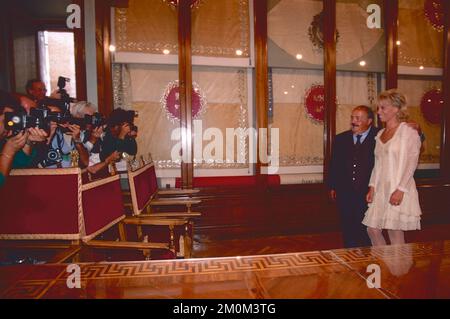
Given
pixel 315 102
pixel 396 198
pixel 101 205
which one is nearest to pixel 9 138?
pixel 101 205

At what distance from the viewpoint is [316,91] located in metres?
4.09

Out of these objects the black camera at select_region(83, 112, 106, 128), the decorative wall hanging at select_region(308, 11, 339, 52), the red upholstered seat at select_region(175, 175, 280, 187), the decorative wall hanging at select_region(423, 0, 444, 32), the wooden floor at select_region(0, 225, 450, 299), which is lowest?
the red upholstered seat at select_region(175, 175, 280, 187)

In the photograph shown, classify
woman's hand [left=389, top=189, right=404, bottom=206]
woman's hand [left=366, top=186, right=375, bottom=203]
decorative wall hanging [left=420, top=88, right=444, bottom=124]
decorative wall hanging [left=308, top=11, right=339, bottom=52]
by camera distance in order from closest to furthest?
1. woman's hand [left=389, top=189, right=404, bottom=206]
2. woman's hand [left=366, top=186, right=375, bottom=203]
3. decorative wall hanging [left=308, top=11, right=339, bottom=52]
4. decorative wall hanging [left=420, top=88, right=444, bottom=124]

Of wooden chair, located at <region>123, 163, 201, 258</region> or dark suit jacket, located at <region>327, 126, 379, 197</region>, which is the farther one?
dark suit jacket, located at <region>327, 126, 379, 197</region>

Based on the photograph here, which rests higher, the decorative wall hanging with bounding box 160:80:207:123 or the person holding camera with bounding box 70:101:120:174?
the decorative wall hanging with bounding box 160:80:207:123

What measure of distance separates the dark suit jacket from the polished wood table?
1.44 m

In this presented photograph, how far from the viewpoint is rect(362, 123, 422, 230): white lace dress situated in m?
2.25

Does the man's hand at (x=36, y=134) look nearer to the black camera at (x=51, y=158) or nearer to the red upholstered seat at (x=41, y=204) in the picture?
the red upholstered seat at (x=41, y=204)

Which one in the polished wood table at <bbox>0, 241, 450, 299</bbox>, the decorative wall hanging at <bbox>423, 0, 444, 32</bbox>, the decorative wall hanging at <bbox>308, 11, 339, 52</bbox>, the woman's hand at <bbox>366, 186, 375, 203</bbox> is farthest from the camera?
the decorative wall hanging at <bbox>423, 0, 444, 32</bbox>

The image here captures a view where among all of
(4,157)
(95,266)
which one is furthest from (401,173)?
(4,157)

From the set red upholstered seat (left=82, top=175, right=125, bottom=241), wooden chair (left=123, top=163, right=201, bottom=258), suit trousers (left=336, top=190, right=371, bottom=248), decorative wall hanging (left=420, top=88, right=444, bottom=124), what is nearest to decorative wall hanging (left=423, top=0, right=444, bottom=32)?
decorative wall hanging (left=420, top=88, right=444, bottom=124)

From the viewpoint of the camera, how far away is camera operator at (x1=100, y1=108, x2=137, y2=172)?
2926 mm

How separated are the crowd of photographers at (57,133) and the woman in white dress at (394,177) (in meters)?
2.10

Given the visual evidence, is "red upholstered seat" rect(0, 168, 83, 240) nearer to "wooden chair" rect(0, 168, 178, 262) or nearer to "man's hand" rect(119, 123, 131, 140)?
"wooden chair" rect(0, 168, 178, 262)
